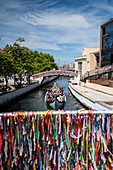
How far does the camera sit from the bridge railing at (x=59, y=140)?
169 inches

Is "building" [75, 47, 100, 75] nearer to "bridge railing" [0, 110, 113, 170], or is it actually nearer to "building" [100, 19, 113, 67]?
"building" [100, 19, 113, 67]

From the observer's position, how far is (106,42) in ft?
135

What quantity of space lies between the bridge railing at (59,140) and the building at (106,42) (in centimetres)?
3816

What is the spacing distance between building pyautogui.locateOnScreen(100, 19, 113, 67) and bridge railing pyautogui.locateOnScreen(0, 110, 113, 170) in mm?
38162

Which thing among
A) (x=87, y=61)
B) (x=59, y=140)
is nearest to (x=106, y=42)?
(x=87, y=61)

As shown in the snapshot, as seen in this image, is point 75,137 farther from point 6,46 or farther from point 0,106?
point 6,46

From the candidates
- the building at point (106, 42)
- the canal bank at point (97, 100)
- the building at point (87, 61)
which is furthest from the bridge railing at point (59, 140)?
the building at point (87, 61)

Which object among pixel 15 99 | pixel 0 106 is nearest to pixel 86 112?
pixel 0 106

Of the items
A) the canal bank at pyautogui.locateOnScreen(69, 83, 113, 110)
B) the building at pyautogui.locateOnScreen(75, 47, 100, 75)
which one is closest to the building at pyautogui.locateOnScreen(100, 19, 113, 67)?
the building at pyautogui.locateOnScreen(75, 47, 100, 75)

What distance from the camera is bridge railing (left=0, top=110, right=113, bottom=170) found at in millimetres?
4289

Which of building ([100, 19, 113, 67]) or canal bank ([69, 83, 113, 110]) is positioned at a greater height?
building ([100, 19, 113, 67])

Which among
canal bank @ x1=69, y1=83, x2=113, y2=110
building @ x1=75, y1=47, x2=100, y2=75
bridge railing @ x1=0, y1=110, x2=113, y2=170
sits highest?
building @ x1=75, y1=47, x2=100, y2=75

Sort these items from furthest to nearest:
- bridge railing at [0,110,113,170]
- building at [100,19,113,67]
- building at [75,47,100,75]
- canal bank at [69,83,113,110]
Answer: building at [75,47,100,75] → building at [100,19,113,67] → canal bank at [69,83,113,110] → bridge railing at [0,110,113,170]

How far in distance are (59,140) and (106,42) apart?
137 ft
